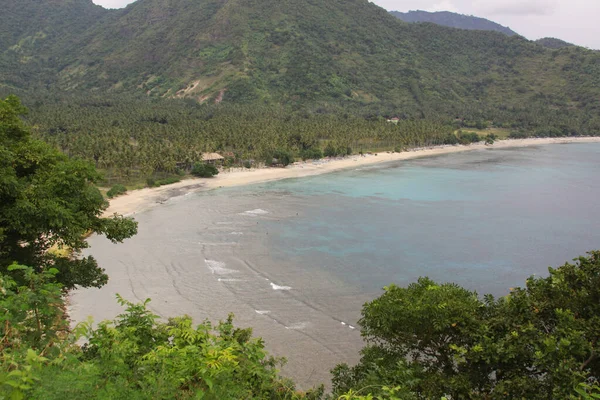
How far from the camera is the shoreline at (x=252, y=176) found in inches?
2498

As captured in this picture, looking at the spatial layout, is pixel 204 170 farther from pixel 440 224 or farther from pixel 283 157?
pixel 440 224

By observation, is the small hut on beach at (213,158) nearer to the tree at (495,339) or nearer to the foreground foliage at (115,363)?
the tree at (495,339)

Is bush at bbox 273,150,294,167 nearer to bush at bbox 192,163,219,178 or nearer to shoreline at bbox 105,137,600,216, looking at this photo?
shoreline at bbox 105,137,600,216

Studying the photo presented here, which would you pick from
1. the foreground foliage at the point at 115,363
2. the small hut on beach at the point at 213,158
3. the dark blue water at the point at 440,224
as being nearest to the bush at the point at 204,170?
the small hut on beach at the point at 213,158

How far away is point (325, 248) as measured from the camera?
46.3 metres

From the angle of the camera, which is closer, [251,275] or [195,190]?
[251,275]

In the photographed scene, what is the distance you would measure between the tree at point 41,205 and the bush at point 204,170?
60.2m

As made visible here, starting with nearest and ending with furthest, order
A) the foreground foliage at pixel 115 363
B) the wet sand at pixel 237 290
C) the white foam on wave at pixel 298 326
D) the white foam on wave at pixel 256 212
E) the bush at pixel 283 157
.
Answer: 1. the foreground foliage at pixel 115 363
2. the wet sand at pixel 237 290
3. the white foam on wave at pixel 298 326
4. the white foam on wave at pixel 256 212
5. the bush at pixel 283 157

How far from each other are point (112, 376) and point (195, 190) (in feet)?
214

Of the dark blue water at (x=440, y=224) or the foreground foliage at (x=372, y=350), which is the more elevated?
the foreground foliage at (x=372, y=350)

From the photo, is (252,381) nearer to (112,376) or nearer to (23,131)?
(112,376)

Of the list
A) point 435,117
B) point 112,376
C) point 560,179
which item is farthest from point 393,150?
point 112,376

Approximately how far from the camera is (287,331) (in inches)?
1135

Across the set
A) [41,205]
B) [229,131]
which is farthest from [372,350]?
[229,131]
